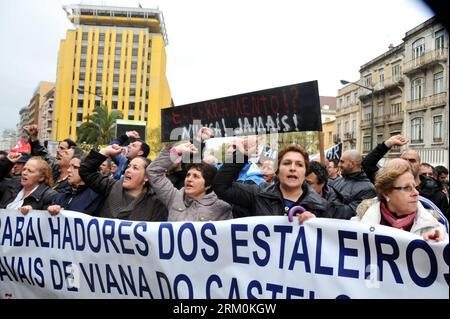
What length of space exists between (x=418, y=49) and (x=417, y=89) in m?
3.45

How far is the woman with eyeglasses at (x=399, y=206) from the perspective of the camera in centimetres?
252

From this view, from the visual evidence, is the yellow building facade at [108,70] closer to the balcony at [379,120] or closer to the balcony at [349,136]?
the balcony at [349,136]

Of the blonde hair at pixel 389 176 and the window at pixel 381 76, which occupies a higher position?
the window at pixel 381 76

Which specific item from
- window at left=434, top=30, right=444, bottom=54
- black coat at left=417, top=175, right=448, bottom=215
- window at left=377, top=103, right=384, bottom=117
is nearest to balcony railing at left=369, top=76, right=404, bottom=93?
window at left=377, top=103, right=384, bottom=117

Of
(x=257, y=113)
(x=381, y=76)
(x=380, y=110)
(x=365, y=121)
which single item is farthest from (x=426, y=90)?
(x=257, y=113)

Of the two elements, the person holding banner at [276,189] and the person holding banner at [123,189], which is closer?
the person holding banner at [276,189]

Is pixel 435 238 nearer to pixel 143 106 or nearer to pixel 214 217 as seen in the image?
pixel 214 217

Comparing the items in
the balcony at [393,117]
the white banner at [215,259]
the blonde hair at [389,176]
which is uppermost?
the balcony at [393,117]

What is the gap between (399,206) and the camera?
104 inches

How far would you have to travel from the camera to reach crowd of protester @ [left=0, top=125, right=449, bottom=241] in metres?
2.70

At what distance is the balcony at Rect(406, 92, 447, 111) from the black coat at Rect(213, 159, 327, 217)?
33.0 m

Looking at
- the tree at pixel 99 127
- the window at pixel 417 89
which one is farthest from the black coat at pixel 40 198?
the tree at pixel 99 127

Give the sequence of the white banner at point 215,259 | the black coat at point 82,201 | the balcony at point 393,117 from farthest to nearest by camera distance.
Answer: the balcony at point 393,117 → the black coat at point 82,201 → the white banner at point 215,259

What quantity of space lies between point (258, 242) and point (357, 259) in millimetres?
628
